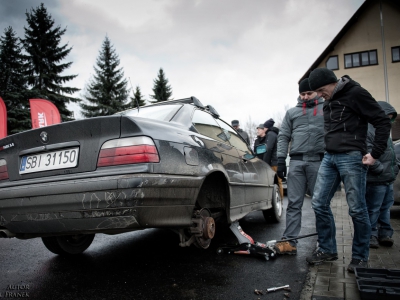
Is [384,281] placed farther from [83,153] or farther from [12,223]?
[12,223]

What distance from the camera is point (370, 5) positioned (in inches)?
974

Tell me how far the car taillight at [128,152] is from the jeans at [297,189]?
76.3 inches

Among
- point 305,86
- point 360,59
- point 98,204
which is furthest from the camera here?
point 360,59

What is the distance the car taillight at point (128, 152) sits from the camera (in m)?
2.09

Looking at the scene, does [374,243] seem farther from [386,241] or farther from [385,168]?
[385,168]

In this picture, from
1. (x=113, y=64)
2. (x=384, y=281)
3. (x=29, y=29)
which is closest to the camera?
(x=384, y=281)

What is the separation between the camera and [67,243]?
3.26 metres

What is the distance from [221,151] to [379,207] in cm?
195

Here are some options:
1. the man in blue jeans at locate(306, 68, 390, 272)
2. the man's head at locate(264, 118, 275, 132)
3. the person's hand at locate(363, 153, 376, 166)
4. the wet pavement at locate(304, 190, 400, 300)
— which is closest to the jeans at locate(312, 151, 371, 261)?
the man in blue jeans at locate(306, 68, 390, 272)

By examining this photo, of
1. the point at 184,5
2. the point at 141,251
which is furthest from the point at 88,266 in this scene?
the point at 184,5

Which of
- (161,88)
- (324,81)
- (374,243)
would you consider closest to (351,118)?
(324,81)

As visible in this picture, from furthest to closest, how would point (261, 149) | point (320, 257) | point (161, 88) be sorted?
point (161, 88) < point (261, 149) < point (320, 257)

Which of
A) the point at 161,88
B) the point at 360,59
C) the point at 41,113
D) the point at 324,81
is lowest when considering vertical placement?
the point at 324,81

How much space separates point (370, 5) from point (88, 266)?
29032mm
